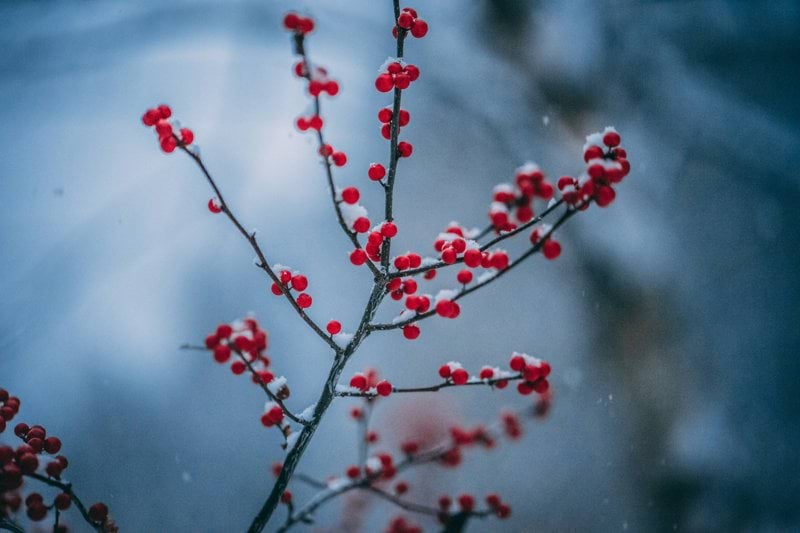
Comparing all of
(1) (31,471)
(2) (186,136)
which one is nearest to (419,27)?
(2) (186,136)

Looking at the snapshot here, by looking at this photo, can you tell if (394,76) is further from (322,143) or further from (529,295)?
(529,295)

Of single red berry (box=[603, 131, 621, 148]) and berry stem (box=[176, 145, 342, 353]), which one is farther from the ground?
single red berry (box=[603, 131, 621, 148])

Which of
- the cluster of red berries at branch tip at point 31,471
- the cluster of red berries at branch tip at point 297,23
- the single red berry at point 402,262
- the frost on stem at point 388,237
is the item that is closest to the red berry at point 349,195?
the frost on stem at point 388,237

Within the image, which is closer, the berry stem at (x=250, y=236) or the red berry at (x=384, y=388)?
the berry stem at (x=250, y=236)

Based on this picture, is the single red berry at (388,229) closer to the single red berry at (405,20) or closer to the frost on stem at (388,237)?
the frost on stem at (388,237)

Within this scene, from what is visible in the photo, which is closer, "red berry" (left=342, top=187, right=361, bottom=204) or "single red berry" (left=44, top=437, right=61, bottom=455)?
"red berry" (left=342, top=187, right=361, bottom=204)

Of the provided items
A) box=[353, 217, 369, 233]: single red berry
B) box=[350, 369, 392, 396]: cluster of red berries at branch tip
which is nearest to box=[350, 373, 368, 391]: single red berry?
box=[350, 369, 392, 396]: cluster of red berries at branch tip

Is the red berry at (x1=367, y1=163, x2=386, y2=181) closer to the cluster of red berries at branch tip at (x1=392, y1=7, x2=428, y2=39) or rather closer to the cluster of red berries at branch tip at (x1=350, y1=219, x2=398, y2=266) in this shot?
the cluster of red berries at branch tip at (x1=350, y1=219, x2=398, y2=266)
